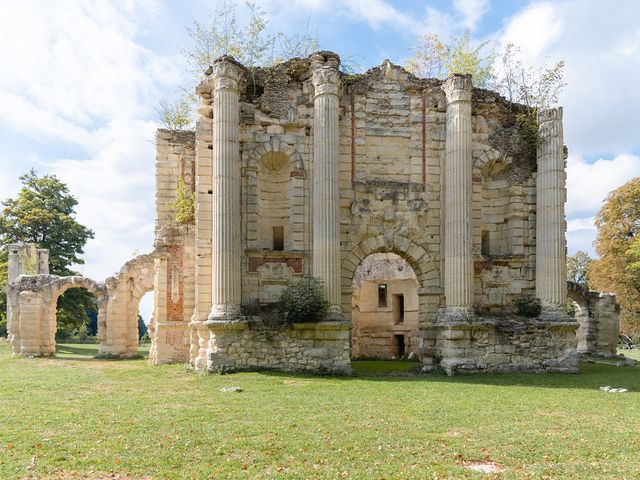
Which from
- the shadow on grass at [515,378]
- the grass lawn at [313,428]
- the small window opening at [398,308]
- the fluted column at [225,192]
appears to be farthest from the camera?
the small window opening at [398,308]

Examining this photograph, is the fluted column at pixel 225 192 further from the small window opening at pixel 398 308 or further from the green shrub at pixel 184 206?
the small window opening at pixel 398 308

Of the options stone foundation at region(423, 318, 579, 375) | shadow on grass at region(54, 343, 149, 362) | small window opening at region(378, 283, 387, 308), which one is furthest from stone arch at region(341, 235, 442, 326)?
shadow on grass at region(54, 343, 149, 362)

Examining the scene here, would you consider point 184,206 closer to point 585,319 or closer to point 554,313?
point 554,313

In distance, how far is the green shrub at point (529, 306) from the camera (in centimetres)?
1708

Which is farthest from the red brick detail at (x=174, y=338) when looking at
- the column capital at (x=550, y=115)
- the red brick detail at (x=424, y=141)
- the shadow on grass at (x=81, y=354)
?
the column capital at (x=550, y=115)

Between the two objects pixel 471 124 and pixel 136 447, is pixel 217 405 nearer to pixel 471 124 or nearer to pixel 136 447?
pixel 136 447

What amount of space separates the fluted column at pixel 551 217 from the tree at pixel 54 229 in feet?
86.0

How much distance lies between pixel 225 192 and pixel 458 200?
6.46 m

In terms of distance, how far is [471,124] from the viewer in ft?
56.6

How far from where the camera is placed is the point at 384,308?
90.3 feet

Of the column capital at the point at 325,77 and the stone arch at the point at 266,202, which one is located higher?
the column capital at the point at 325,77

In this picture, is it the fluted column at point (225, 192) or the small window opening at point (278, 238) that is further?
the small window opening at point (278, 238)

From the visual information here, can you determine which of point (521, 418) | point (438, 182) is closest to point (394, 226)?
point (438, 182)

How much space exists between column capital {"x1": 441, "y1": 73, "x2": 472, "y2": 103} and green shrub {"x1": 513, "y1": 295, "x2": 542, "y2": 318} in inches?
237
